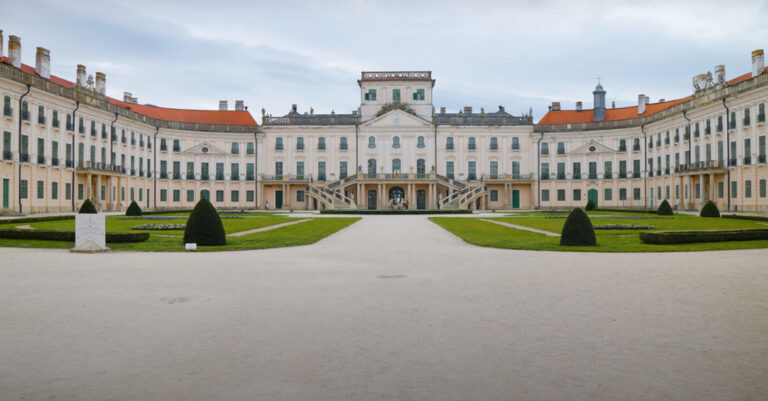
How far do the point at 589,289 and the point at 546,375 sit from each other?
4.66m

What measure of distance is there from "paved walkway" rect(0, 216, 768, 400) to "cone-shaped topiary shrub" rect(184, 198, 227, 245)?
193 inches

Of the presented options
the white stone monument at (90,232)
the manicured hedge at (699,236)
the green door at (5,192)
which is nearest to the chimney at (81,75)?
the green door at (5,192)

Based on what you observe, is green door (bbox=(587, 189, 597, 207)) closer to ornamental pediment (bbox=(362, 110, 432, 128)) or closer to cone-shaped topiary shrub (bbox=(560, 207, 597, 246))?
ornamental pediment (bbox=(362, 110, 432, 128))

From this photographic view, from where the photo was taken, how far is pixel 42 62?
4734cm

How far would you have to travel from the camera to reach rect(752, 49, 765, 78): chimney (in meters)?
46.9

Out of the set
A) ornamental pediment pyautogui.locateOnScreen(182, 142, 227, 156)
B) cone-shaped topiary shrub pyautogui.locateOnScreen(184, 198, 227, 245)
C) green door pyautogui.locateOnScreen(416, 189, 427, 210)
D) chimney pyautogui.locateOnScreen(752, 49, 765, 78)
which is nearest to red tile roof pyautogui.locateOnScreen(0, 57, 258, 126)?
ornamental pediment pyautogui.locateOnScreen(182, 142, 227, 156)

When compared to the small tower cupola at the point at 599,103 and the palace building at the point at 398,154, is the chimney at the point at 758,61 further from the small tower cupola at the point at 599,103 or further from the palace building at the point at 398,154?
the small tower cupola at the point at 599,103

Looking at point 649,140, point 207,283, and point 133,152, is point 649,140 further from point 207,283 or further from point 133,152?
point 207,283

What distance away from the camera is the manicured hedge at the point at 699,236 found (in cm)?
1672

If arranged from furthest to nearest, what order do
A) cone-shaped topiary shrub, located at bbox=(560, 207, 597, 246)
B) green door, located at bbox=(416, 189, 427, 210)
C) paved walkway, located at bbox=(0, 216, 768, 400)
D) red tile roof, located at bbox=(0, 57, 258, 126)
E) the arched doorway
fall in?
red tile roof, located at bbox=(0, 57, 258, 126) → the arched doorway → green door, located at bbox=(416, 189, 427, 210) → cone-shaped topiary shrub, located at bbox=(560, 207, 597, 246) → paved walkway, located at bbox=(0, 216, 768, 400)

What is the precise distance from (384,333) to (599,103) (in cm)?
7151

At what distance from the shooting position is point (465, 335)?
6.04 metres

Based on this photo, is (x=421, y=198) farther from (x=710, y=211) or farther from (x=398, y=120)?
(x=710, y=211)

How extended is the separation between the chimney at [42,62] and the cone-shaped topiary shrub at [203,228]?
40576 millimetres
